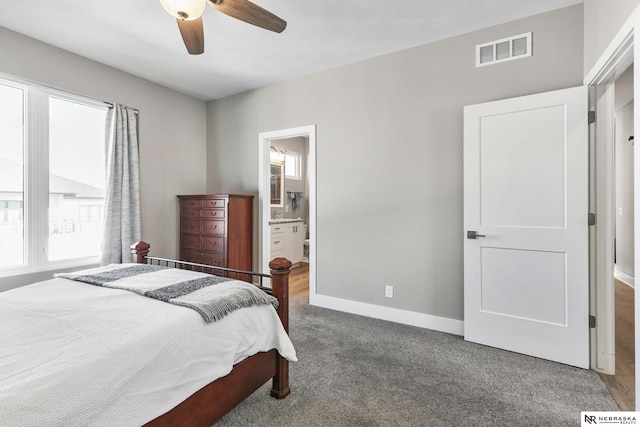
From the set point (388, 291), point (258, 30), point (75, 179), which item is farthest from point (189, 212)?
point (388, 291)

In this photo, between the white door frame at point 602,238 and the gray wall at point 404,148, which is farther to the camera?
the gray wall at point 404,148

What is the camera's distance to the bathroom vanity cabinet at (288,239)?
5043 mm

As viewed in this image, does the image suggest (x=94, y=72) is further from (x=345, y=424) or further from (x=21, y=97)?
(x=345, y=424)

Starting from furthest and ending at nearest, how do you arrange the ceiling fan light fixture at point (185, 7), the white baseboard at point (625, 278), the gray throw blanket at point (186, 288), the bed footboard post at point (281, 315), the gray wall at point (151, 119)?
the white baseboard at point (625, 278) → the gray wall at point (151, 119) → the bed footboard post at point (281, 315) → the ceiling fan light fixture at point (185, 7) → the gray throw blanket at point (186, 288)

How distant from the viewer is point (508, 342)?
2.42 m

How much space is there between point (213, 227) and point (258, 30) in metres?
2.21

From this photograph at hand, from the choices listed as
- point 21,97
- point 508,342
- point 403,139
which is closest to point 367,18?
point 403,139

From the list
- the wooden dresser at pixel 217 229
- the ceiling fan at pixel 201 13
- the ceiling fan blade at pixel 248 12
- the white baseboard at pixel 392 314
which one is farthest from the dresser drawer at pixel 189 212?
the ceiling fan blade at pixel 248 12

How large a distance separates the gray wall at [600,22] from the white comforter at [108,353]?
2.53m

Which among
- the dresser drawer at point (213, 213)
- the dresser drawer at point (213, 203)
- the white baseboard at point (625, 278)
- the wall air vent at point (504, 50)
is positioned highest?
the wall air vent at point (504, 50)

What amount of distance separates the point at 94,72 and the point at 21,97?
0.70 metres

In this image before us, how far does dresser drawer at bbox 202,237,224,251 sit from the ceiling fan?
7.21 feet

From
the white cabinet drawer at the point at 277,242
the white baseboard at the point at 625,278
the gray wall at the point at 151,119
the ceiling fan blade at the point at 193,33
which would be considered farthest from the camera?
the white cabinet drawer at the point at 277,242

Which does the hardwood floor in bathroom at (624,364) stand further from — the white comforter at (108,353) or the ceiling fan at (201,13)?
the ceiling fan at (201,13)
